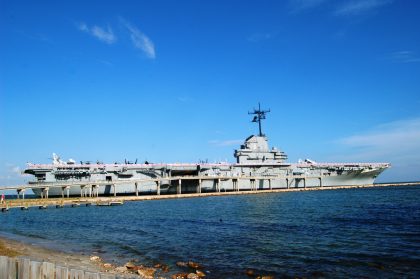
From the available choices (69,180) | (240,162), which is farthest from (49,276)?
(240,162)

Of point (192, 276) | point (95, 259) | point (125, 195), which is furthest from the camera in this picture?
point (125, 195)

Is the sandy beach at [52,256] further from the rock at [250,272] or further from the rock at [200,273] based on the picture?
the rock at [250,272]

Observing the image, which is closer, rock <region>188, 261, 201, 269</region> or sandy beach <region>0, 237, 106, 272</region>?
sandy beach <region>0, 237, 106, 272</region>

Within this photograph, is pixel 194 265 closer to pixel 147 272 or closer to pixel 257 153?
pixel 147 272

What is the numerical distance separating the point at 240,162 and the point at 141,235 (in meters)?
48.7

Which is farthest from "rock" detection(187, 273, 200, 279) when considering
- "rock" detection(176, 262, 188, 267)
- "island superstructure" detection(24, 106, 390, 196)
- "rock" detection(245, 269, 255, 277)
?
"island superstructure" detection(24, 106, 390, 196)

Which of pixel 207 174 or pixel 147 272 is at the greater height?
pixel 207 174

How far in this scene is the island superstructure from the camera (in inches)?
2258

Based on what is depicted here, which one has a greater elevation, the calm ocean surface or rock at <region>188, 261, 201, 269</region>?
rock at <region>188, 261, 201, 269</region>

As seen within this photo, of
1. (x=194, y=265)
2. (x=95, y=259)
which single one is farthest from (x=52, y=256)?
(x=194, y=265)

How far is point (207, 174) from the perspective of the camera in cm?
6706

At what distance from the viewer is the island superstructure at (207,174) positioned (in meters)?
57.3

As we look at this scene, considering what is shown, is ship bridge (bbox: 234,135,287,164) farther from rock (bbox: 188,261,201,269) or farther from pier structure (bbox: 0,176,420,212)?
rock (bbox: 188,261,201,269)

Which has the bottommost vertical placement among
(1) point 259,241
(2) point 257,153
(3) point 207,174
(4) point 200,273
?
(1) point 259,241
